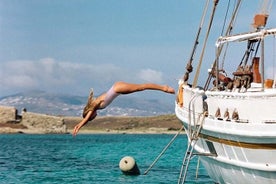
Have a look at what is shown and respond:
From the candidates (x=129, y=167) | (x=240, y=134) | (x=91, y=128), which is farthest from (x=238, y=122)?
(x=91, y=128)

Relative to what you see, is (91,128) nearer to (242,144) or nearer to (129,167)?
(129,167)

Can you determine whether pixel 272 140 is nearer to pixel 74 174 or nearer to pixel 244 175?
pixel 244 175

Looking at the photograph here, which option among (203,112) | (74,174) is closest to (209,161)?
(203,112)

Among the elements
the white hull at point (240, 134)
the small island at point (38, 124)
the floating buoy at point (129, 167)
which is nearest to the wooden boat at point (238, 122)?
the white hull at point (240, 134)

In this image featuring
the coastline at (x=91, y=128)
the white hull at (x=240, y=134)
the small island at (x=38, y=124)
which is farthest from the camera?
the coastline at (x=91, y=128)

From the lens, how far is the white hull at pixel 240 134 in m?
20.0

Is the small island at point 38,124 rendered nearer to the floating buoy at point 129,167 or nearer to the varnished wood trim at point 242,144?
the floating buoy at point 129,167

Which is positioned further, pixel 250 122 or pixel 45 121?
pixel 45 121

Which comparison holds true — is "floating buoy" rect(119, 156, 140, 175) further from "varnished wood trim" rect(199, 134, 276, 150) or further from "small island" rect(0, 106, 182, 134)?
"small island" rect(0, 106, 182, 134)

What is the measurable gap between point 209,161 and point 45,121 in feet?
404

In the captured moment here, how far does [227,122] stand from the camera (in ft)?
73.0

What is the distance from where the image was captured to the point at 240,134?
21.1m

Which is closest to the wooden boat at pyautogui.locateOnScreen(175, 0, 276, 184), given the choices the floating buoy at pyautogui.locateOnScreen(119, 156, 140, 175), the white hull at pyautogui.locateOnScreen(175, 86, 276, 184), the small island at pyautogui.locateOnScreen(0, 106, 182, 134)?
the white hull at pyautogui.locateOnScreen(175, 86, 276, 184)

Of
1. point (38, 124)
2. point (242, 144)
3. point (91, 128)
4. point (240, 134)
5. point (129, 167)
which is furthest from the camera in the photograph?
point (91, 128)
